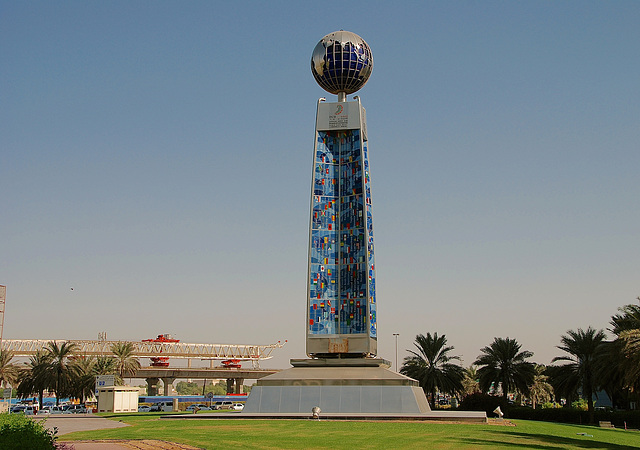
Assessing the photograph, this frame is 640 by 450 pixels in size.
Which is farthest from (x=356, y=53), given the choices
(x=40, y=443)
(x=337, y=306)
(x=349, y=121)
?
(x=40, y=443)

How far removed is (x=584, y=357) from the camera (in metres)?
56.2

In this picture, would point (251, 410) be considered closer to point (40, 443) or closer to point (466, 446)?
point (466, 446)

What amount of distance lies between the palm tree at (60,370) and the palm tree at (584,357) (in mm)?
51858

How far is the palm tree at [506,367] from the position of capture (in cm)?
6298

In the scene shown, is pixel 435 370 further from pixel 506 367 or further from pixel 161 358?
pixel 161 358

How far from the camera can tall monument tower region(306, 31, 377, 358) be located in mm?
52406

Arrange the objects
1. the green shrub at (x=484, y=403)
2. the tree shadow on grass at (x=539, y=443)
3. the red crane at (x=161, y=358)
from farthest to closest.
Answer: the red crane at (x=161, y=358)
the green shrub at (x=484, y=403)
the tree shadow on grass at (x=539, y=443)

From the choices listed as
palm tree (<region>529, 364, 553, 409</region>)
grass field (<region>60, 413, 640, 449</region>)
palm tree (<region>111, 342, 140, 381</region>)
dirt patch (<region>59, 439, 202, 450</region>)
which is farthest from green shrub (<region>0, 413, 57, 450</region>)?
palm tree (<region>529, 364, 553, 409</region>)

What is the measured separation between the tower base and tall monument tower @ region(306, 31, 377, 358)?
3.76m

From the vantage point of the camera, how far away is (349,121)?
56.0m

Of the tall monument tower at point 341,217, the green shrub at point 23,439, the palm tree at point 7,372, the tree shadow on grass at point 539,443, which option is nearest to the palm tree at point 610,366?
the tall monument tower at point 341,217

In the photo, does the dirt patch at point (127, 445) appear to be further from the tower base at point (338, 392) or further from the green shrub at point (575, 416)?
the green shrub at point (575, 416)

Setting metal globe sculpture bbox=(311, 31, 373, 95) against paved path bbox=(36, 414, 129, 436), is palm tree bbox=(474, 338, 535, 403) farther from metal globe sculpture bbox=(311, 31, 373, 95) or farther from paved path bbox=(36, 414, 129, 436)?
paved path bbox=(36, 414, 129, 436)

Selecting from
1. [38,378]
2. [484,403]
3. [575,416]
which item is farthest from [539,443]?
[38,378]
